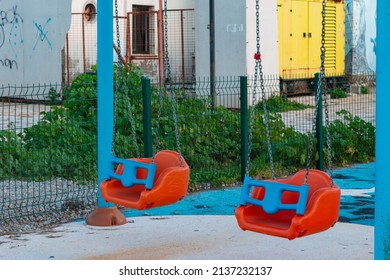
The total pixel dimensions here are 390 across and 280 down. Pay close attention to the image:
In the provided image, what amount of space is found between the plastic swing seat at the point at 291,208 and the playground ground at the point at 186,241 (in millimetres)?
674

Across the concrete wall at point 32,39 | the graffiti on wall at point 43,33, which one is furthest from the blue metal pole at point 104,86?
the graffiti on wall at point 43,33

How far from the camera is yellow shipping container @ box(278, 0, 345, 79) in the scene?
20784mm

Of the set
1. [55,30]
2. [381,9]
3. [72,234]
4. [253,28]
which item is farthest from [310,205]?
[55,30]

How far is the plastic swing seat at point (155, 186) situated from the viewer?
6.72m

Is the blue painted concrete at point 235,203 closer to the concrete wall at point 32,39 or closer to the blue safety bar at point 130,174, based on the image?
the blue safety bar at point 130,174

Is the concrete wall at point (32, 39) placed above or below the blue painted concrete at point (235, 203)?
above

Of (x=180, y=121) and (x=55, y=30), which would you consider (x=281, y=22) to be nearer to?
(x=55, y=30)

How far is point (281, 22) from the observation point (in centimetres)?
2059

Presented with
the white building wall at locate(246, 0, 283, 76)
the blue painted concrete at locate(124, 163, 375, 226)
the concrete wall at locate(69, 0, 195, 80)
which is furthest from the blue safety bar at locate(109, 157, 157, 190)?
the concrete wall at locate(69, 0, 195, 80)

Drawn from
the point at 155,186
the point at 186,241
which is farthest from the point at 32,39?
the point at 155,186

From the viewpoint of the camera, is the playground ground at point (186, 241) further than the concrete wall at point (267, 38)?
No

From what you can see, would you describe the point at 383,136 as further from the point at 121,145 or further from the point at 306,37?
the point at 306,37

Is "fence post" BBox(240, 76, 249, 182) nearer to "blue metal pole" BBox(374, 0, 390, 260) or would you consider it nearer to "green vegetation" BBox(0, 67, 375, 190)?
"green vegetation" BBox(0, 67, 375, 190)

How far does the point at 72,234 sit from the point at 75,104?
3441 mm
